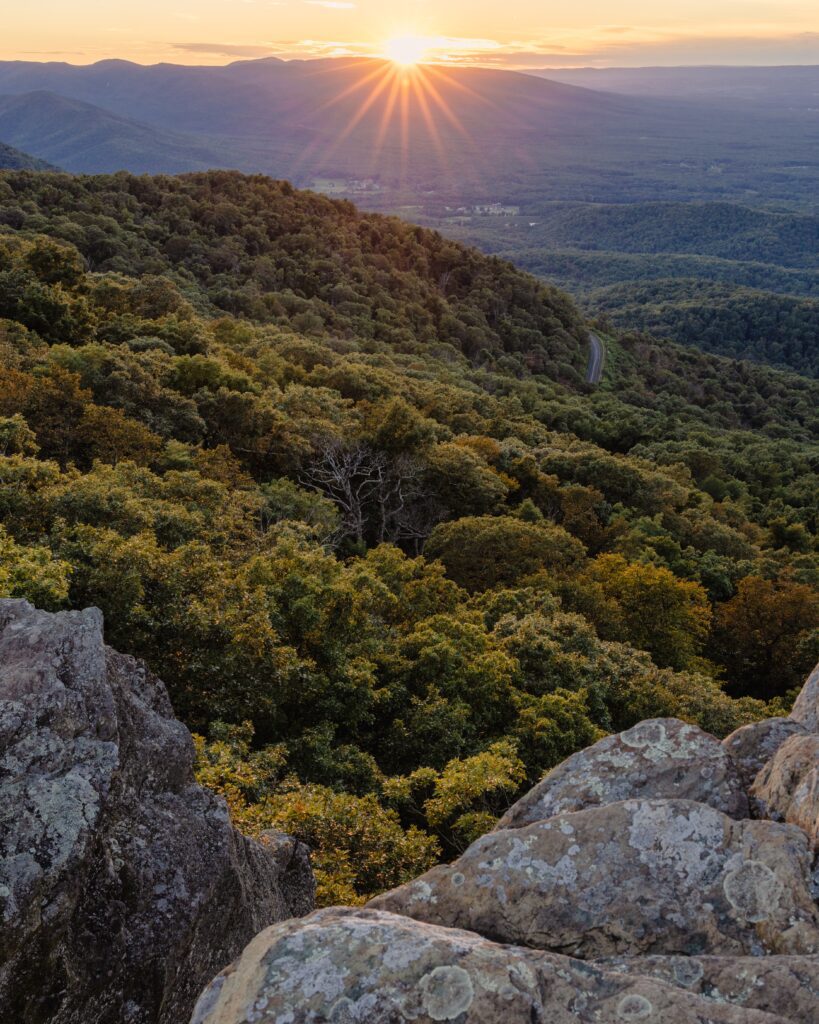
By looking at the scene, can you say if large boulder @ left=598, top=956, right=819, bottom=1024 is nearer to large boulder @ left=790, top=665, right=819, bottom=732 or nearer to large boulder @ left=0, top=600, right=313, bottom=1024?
large boulder @ left=0, top=600, right=313, bottom=1024

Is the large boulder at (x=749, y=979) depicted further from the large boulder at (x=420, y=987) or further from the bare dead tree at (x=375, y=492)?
the bare dead tree at (x=375, y=492)

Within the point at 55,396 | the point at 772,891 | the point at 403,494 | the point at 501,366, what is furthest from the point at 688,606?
the point at 501,366

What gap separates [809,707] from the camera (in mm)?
8500

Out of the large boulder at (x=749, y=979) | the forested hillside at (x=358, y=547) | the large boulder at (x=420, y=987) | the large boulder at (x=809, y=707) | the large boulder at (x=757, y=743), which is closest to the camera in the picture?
the large boulder at (x=420, y=987)

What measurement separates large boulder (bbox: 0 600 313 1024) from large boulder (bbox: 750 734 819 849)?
4504 millimetres

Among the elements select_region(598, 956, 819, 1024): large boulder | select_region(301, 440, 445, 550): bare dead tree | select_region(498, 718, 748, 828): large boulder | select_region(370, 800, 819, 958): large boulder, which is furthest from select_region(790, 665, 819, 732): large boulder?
select_region(301, 440, 445, 550): bare dead tree

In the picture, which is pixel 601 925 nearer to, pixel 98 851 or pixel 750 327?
pixel 98 851

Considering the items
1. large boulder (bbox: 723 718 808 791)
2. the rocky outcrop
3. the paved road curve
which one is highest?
the rocky outcrop

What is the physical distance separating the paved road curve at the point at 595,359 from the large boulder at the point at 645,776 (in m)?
104

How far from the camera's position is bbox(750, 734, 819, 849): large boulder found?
238 inches

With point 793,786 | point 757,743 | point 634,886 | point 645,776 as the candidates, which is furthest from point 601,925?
point 757,743

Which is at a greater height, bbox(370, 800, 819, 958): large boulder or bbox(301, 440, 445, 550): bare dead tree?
bbox(370, 800, 819, 958): large boulder

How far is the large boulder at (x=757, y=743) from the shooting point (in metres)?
7.61

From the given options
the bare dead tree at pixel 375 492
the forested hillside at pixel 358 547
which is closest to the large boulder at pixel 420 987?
the forested hillside at pixel 358 547
